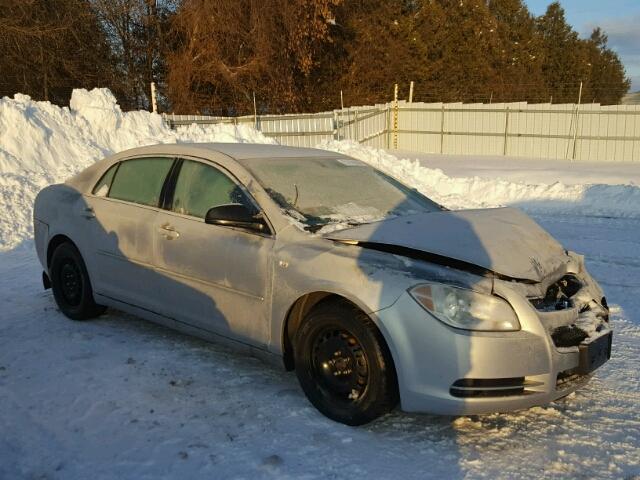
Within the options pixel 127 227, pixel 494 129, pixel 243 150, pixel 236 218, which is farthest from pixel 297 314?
pixel 494 129

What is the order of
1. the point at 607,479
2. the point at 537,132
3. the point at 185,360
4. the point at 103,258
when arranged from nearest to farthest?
the point at 607,479, the point at 185,360, the point at 103,258, the point at 537,132

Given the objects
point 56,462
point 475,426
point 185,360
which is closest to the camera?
point 56,462

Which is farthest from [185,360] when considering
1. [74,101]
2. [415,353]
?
[74,101]

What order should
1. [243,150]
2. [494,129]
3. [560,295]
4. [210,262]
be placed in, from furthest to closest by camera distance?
[494,129], [243,150], [210,262], [560,295]

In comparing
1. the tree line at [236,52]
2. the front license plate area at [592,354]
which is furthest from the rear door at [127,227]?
the tree line at [236,52]

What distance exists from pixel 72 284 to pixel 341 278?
2.92 meters

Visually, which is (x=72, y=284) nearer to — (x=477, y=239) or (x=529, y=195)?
(x=477, y=239)

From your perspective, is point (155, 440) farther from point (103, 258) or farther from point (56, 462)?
point (103, 258)

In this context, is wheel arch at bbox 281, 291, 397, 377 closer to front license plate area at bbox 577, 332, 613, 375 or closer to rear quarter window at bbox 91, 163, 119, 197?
front license plate area at bbox 577, 332, 613, 375

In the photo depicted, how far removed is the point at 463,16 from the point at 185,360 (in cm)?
3987

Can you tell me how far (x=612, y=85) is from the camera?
211 feet

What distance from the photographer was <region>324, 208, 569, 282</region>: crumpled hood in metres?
3.30

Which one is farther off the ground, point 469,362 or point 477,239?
point 477,239

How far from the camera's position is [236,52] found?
24.6m
